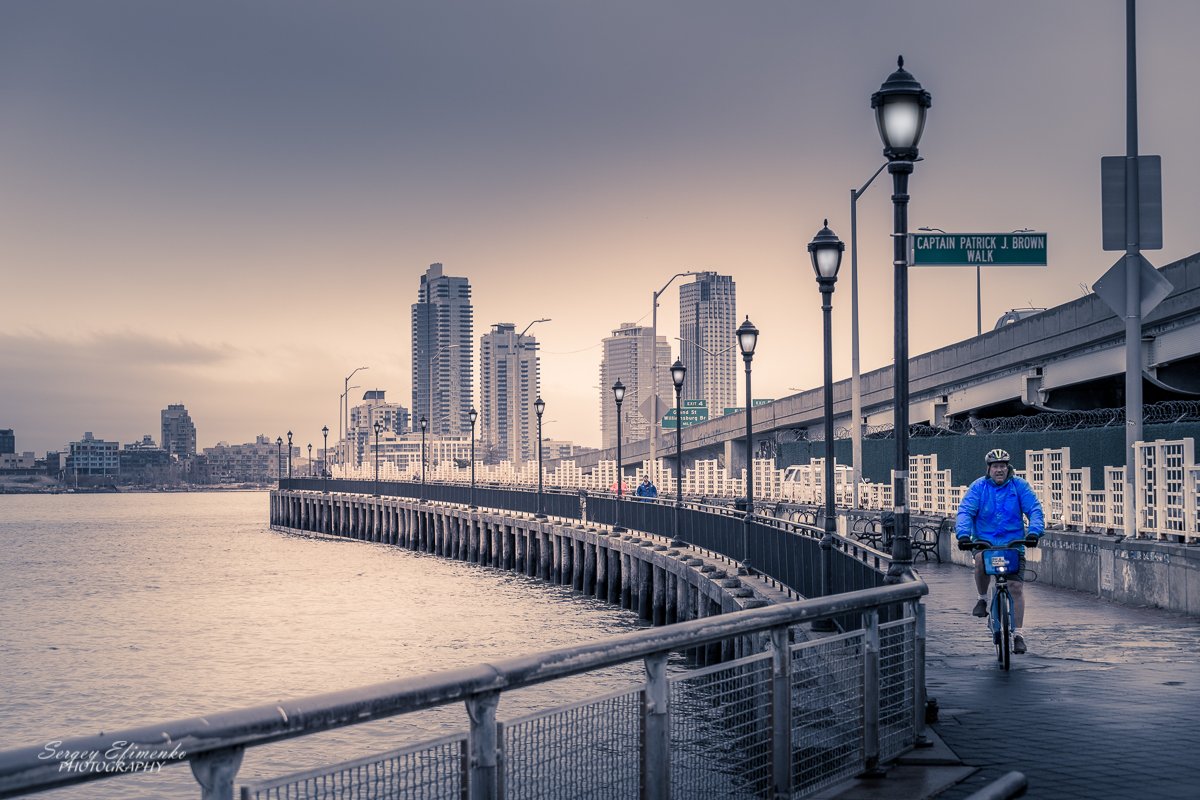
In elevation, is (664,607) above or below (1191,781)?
below

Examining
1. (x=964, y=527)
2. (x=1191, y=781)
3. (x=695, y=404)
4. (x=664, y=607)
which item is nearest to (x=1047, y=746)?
(x=1191, y=781)

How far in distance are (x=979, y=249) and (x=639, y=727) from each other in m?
14.5

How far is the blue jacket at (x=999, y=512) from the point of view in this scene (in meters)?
13.3

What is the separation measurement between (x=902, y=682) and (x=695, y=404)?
92657mm

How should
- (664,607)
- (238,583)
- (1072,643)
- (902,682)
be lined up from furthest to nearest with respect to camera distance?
(238,583)
(664,607)
(1072,643)
(902,682)

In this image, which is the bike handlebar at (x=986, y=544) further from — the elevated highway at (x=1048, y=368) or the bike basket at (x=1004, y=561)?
the elevated highway at (x=1048, y=368)

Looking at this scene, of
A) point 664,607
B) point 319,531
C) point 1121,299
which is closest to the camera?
point 1121,299

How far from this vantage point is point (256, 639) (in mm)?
40625

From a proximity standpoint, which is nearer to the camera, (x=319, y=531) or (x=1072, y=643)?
(x=1072, y=643)

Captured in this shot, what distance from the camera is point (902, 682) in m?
9.38

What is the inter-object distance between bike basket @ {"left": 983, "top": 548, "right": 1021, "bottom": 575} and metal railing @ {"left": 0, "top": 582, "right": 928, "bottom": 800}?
3934 millimetres

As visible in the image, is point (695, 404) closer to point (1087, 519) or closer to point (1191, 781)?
point (1087, 519)

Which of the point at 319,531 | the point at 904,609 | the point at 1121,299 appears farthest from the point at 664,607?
the point at 319,531

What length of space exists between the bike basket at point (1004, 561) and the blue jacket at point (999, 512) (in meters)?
0.10
